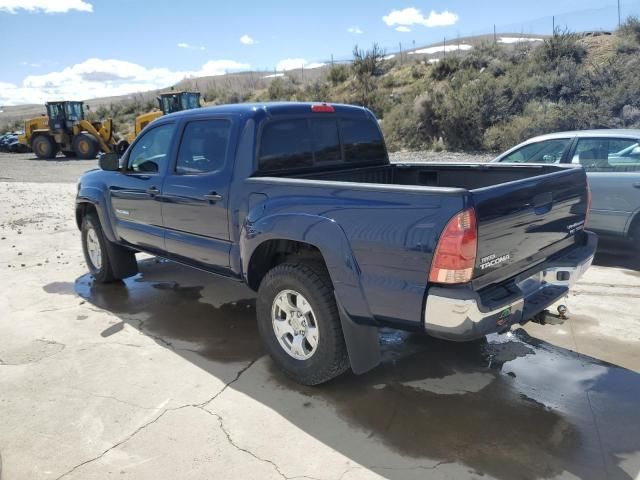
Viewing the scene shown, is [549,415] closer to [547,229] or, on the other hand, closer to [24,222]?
[547,229]

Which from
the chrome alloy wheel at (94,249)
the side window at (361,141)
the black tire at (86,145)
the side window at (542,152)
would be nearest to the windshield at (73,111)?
the black tire at (86,145)

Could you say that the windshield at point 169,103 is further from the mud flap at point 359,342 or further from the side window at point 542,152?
the mud flap at point 359,342

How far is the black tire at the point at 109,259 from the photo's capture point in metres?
6.24

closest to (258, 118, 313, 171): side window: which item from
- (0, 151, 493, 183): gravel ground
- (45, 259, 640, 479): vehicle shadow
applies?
(45, 259, 640, 479): vehicle shadow

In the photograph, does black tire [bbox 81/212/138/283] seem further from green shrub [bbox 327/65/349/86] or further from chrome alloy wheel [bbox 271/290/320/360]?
green shrub [bbox 327/65/349/86]

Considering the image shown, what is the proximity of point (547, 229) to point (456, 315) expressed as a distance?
3.90 feet

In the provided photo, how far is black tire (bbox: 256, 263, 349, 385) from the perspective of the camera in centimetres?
360

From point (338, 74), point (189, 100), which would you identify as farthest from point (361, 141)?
point (338, 74)

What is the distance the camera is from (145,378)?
4.12m

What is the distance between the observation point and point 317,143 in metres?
4.69

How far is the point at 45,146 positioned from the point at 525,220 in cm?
2998

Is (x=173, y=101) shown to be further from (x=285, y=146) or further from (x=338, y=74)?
(x=285, y=146)

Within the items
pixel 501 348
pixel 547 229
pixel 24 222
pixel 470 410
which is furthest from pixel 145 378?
pixel 24 222

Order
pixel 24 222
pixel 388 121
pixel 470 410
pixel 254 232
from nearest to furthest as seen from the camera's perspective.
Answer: pixel 470 410
pixel 254 232
pixel 24 222
pixel 388 121
